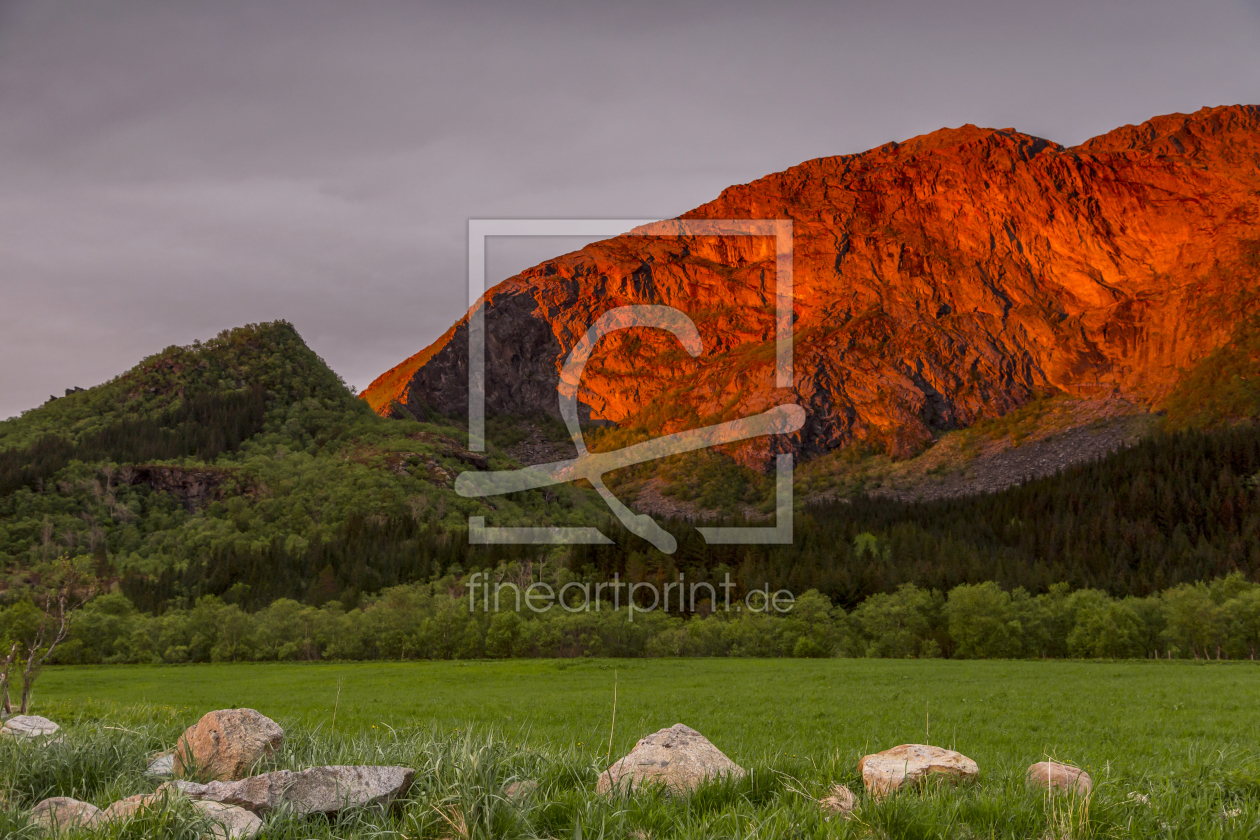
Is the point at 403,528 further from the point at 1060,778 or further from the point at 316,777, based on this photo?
the point at 1060,778

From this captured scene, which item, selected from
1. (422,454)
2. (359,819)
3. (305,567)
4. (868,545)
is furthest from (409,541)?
(359,819)

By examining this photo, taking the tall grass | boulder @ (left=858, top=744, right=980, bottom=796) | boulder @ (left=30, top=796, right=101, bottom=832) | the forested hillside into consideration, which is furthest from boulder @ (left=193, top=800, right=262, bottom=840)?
the forested hillside

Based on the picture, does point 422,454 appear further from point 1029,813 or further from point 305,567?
point 1029,813

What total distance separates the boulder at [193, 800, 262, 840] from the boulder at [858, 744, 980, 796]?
215 inches

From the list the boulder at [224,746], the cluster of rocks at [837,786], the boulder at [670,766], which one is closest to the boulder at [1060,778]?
the cluster of rocks at [837,786]

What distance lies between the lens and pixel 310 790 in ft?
23.0

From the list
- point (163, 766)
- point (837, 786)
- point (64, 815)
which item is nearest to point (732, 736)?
point (837, 786)

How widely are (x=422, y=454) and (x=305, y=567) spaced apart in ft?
199

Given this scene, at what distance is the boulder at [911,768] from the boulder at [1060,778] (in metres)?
0.59

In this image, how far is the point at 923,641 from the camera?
7794 centimetres

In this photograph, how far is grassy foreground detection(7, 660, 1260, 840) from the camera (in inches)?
258

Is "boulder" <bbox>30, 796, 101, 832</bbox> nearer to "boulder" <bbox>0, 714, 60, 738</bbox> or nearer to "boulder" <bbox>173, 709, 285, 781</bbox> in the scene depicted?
"boulder" <bbox>173, 709, 285, 781</bbox>

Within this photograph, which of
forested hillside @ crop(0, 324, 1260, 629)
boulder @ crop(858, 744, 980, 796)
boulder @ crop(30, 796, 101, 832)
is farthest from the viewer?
forested hillside @ crop(0, 324, 1260, 629)

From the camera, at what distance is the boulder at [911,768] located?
7723mm
